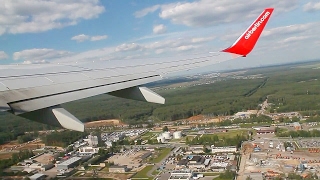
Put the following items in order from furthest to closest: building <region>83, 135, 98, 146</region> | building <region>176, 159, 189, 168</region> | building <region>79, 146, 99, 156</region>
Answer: building <region>83, 135, 98, 146</region>
building <region>79, 146, 99, 156</region>
building <region>176, 159, 189, 168</region>

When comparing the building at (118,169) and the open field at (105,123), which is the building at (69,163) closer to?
the building at (118,169)

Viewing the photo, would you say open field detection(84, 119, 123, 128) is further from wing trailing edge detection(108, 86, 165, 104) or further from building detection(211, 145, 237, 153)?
wing trailing edge detection(108, 86, 165, 104)

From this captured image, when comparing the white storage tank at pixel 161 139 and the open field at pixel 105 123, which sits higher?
the open field at pixel 105 123

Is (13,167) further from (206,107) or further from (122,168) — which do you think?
(206,107)

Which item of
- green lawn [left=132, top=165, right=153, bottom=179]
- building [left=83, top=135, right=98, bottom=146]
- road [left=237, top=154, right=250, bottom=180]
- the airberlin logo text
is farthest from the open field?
the airberlin logo text

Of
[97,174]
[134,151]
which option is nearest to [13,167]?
[97,174]

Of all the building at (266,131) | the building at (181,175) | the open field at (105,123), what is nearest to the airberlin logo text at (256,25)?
the building at (181,175)
